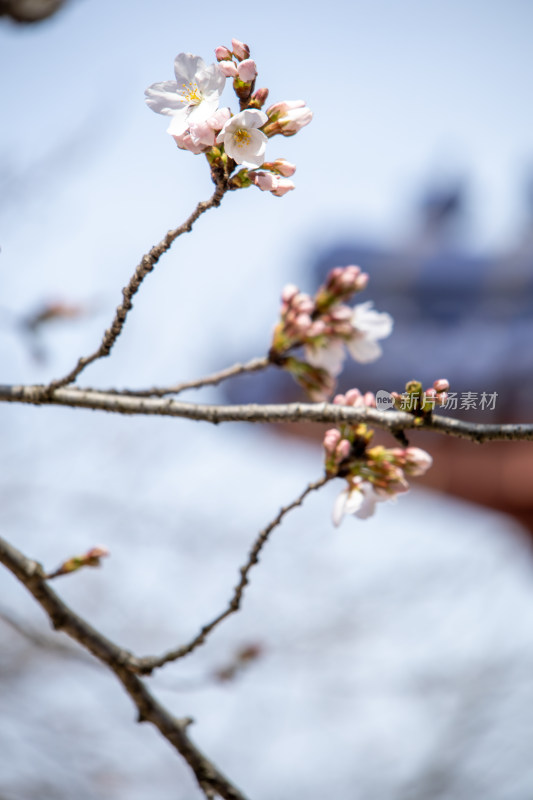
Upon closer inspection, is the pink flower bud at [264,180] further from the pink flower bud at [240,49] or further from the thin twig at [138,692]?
the thin twig at [138,692]

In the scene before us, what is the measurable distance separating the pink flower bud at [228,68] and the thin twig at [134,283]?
12 cm

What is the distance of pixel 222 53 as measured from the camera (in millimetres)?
682

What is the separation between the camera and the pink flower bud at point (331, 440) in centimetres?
86

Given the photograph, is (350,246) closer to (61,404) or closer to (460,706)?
(460,706)

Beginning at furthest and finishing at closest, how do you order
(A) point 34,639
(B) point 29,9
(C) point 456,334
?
1. (C) point 456,334
2. (A) point 34,639
3. (B) point 29,9

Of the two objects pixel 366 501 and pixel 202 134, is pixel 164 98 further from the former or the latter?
pixel 366 501

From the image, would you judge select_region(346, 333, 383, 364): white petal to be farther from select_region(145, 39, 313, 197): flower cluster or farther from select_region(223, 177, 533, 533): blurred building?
select_region(223, 177, 533, 533): blurred building

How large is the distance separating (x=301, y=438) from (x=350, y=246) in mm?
1949

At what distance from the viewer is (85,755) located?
250cm

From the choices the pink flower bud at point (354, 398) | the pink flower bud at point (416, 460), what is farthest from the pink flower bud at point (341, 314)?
the pink flower bud at point (416, 460)

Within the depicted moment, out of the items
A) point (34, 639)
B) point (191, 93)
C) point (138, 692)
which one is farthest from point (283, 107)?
point (34, 639)

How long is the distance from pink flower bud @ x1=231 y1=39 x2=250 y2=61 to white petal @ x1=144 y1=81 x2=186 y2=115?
0.29ft

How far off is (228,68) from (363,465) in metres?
0.56

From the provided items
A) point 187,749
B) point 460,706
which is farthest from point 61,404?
point 460,706
